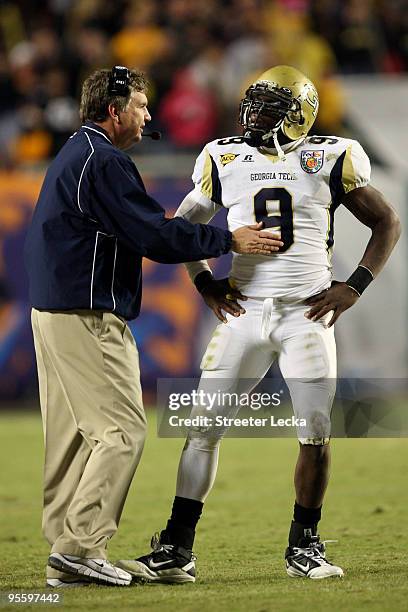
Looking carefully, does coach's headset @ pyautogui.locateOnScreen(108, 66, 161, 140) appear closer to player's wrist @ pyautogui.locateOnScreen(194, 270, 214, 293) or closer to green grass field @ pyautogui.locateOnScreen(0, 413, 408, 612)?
player's wrist @ pyautogui.locateOnScreen(194, 270, 214, 293)

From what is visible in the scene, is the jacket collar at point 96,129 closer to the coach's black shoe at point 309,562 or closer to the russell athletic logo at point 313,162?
the russell athletic logo at point 313,162

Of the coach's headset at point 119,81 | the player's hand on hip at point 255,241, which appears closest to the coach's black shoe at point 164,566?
the player's hand on hip at point 255,241

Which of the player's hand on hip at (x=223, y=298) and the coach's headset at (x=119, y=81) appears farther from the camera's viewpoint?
the player's hand on hip at (x=223, y=298)

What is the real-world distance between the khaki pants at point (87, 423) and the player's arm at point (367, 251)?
2.39ft

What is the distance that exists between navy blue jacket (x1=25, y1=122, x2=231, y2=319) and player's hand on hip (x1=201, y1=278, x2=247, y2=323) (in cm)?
27

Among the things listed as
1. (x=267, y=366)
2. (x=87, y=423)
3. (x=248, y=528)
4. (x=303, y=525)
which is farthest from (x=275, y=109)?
(x=248, y=528)

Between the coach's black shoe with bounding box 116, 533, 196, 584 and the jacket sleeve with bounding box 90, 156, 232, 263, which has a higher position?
the jacket sleeve with bounding box 90, 156, 232, 263

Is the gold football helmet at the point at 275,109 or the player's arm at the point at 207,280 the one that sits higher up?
the gold football helmet at the point at 275,109

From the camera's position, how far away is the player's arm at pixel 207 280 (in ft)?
14.0

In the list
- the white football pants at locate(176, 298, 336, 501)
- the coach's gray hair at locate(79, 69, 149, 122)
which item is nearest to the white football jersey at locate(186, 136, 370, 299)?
the white football pants at locate(176, 298, 336, 501)

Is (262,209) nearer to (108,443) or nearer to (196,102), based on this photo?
(108,443)

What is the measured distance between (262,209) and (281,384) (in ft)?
2.84

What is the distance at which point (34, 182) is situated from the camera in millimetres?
10078

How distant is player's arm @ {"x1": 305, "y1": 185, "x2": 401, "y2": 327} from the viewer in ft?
13.6
